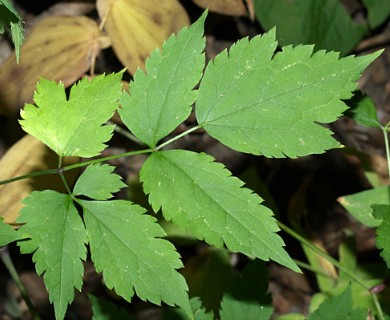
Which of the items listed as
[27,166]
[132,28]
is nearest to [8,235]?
[27,166]

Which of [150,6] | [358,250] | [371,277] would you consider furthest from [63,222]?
[358,250]

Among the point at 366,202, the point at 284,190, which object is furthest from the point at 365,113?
the point at 284,190

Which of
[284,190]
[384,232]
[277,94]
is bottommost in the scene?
[284,190]

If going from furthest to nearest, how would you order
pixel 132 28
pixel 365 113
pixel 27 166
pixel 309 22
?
pixel 309 22
pixel 132 28
pixel 27 166
pixel 365 113

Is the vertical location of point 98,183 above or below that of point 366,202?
above

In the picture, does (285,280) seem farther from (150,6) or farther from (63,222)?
(63,222)

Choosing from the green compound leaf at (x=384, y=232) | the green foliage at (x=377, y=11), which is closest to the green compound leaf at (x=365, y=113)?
the green compound leaf at (x=384, y=232)

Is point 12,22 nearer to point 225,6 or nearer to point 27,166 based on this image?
point 27,166

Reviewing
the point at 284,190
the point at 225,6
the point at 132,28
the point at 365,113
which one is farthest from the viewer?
the point at 284,190

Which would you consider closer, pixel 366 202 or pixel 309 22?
pixel 366 202
